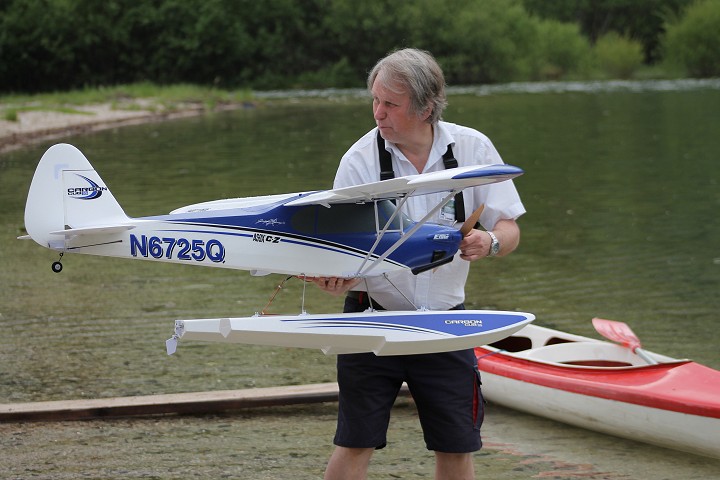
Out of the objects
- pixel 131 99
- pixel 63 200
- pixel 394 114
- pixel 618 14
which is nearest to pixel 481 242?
pixel 394 114

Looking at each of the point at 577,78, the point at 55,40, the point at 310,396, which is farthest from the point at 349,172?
the point at 577,78

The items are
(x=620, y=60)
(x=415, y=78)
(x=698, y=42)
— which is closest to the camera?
(x=415, y=78)

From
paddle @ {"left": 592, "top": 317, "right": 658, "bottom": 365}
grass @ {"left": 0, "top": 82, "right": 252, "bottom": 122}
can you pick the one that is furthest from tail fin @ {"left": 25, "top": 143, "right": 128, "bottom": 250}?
grass @ {"left": 0, "top": 82, "right": 252, "bottom": 122}

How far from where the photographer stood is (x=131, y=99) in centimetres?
4916

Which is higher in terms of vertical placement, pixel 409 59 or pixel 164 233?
pixel 409 59

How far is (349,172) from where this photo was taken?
4609 mm

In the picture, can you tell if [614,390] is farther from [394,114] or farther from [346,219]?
[394,114]

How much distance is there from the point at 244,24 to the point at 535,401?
74513 mm

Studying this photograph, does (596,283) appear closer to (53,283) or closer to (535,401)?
(535,401)

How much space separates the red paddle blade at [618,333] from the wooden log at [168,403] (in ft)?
6.30

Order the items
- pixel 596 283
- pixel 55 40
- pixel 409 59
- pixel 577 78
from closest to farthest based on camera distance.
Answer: pixel 409 59 < pixel 596 283 < pixel 55 40 < pixel 577 78

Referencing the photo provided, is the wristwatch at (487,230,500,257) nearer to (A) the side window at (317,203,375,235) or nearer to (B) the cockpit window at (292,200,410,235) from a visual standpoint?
(B) the cockpit window at (292,200,410,235)

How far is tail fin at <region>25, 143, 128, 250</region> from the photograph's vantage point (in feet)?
15.3

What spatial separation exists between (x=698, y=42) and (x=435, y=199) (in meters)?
79.7
